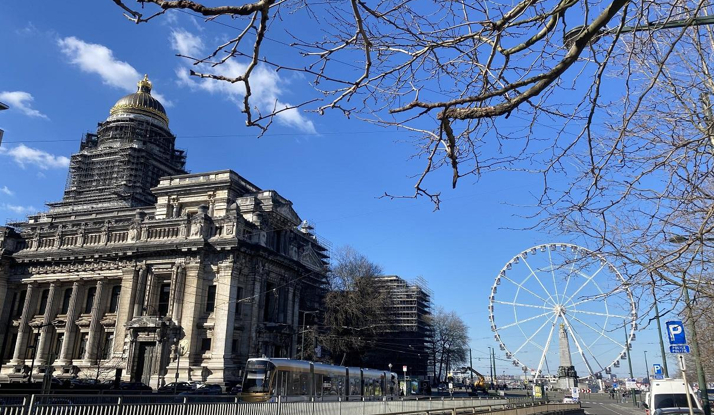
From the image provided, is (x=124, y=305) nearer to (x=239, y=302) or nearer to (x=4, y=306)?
(x=239, y=302)

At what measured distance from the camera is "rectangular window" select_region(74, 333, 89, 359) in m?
49.5

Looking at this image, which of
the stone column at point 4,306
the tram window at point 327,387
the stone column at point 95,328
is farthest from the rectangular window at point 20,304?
Result: the tram window at point 327,387

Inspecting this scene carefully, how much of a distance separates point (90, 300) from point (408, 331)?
5782 centimetres

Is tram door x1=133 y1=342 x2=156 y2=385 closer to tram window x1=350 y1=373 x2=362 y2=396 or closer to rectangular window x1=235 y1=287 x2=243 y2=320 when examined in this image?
rectangular window x1=235 y1=287 x2=243 y2=320

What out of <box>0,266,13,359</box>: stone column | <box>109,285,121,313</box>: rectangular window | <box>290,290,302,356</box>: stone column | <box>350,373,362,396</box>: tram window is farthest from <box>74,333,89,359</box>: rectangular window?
<box>350,373,362,396</box>: tram window

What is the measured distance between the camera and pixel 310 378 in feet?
107

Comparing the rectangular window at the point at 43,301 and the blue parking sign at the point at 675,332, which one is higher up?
the rectangular window at the point at 43,301

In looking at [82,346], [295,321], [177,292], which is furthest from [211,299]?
[82,346]

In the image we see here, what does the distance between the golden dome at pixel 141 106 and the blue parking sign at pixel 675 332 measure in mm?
73353

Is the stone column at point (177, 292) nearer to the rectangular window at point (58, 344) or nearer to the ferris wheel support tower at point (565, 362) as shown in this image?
the rectangular window at point (58, 344)

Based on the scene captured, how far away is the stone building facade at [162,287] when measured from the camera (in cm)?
4544

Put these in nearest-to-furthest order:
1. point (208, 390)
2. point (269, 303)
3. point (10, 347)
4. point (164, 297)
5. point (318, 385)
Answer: point (318, 385), point (208, 390), point (164, 297), point (269, 303), point (10, 347)

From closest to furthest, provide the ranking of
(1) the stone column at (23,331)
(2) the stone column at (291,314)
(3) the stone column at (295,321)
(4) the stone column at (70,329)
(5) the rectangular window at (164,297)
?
(4) the stone column at (70,329), (5) the rectangular window at (164,297), (1) the stone column at (23,331), (2) the stone column at (291,314), (3) the stone column at (295,321)

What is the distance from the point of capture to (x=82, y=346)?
50.2 meters
